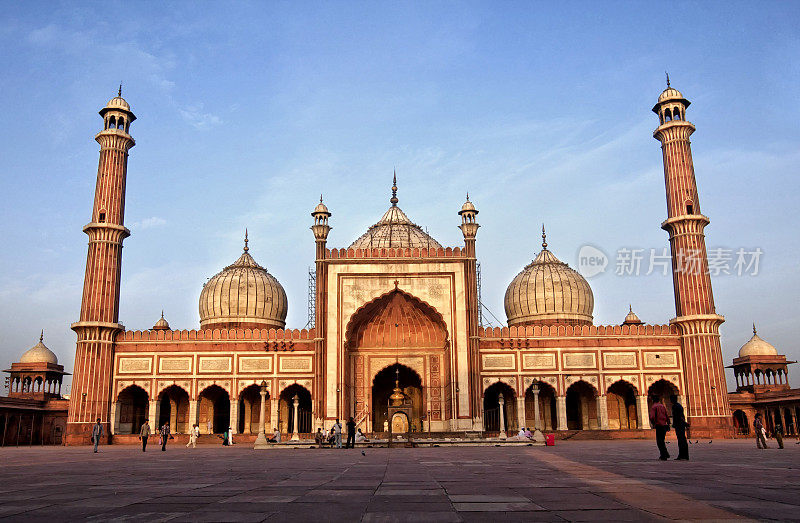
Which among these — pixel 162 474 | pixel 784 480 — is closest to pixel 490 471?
pixel 784 480

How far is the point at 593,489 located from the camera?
665cm

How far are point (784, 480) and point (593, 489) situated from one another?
2540 millimetres

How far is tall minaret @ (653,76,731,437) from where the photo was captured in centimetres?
3198

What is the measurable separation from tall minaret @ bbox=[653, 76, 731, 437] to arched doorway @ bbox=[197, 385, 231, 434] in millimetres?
22918

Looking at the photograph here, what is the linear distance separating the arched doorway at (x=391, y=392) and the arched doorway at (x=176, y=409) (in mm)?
9455

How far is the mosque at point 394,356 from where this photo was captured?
104ft

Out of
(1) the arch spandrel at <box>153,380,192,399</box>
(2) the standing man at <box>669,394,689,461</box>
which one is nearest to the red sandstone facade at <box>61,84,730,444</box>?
(1) the arch spandrel at <box>153,380,192,399</box>

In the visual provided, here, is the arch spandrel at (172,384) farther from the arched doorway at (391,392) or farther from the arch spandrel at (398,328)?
the arched doorway at (391,392)

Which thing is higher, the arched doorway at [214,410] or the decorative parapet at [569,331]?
the decorative parapet at [569,331]

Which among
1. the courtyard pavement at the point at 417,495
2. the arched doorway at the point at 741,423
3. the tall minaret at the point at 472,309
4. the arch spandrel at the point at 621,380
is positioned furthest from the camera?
the arched doorway at the point at 741,423

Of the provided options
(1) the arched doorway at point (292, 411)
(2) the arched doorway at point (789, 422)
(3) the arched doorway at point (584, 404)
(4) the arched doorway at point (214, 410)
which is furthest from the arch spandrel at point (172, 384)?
(2) the arched doorway at point (789, 422)

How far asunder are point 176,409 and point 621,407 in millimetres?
22676

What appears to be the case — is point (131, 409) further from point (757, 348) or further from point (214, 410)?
point (757, 348)

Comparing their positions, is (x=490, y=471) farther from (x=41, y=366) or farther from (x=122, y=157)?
(x=41, y=366)
